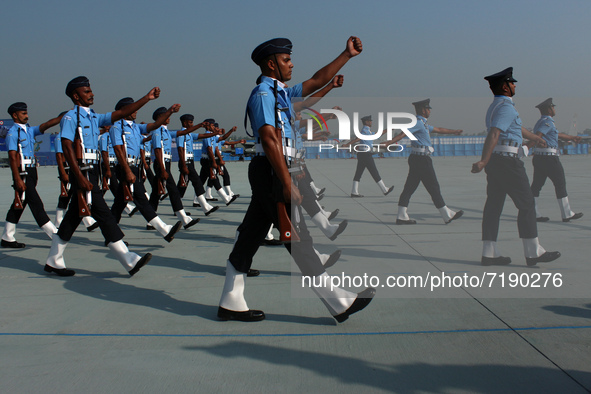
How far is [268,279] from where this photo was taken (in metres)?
4.68

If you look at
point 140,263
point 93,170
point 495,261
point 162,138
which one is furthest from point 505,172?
point 162,138

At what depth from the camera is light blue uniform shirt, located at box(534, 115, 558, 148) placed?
750 centimetres

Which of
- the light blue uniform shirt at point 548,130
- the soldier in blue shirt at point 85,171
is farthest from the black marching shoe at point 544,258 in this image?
the soldier in blue shirt at point 85,171

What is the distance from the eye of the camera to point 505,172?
4883 mm

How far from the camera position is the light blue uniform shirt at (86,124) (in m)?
4.89

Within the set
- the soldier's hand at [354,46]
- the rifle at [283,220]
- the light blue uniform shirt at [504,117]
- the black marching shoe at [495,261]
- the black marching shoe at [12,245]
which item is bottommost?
the black marching shoe at [12,245]

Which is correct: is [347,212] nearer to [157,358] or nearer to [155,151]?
[155,151]

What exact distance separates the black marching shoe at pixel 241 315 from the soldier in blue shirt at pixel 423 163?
4561 mm

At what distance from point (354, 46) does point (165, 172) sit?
4966 mm

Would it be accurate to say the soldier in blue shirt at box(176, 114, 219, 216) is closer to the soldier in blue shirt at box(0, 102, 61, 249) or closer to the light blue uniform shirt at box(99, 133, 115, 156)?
the light blue uniform shirt at box(99, 133, 115, 156)

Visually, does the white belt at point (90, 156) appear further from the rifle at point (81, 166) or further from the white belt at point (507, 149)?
the white belt at point (507, 149)

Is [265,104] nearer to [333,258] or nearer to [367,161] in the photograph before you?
[333,258]

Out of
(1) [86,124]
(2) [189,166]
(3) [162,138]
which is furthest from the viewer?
(2) [189,166]

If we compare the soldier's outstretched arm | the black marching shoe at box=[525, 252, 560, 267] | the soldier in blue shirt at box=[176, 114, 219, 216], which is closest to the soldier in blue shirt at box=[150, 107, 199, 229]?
the soldier in blue shirt at box=[176, 114, 219, 216]
